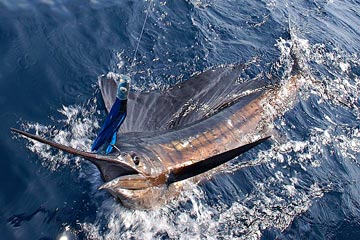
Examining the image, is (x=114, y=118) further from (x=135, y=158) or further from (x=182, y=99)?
(x=182, y=99)

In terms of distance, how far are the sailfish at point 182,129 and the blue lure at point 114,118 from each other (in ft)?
Answer: 0.13

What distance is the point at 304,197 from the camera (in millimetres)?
4168

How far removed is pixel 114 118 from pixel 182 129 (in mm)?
991

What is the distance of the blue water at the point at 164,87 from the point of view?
3254 mm

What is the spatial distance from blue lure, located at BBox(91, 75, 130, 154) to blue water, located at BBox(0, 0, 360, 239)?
329 millimetres

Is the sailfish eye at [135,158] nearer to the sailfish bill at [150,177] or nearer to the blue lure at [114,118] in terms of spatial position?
the sailfish bill at [150,177]

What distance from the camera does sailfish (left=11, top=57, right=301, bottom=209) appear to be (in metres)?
3.04

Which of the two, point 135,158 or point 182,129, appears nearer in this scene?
point 135,158

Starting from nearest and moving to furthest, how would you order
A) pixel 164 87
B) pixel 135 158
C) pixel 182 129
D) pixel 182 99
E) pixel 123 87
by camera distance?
pixel 123 87, pixel 135 158, pixel 182 129, pixel 182 99, pixel 164 87

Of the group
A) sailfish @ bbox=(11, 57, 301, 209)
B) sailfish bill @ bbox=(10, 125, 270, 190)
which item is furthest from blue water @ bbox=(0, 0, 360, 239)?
sailfish bill @ bbox=(10, 125, 270, 190)

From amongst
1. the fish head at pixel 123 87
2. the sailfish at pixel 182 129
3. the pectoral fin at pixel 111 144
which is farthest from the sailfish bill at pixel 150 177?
the fish head at pixel 123 87

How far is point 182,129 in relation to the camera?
158 inches

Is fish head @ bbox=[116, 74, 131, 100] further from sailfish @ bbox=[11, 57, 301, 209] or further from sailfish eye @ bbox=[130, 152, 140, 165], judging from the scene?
sailfish eye @ bbox=[130, 152, 140, 165]

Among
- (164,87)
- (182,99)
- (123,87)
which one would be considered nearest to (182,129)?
(182,99)
